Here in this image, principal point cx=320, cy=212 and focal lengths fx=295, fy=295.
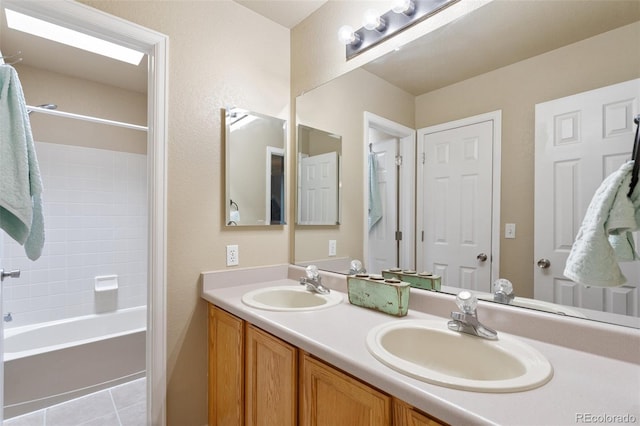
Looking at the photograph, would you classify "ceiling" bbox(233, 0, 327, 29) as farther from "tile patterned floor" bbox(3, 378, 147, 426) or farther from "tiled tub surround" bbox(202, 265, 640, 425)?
"tile patterned floor" bbox(3, 378, 147, 426)

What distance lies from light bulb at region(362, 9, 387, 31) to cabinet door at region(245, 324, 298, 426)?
4.77 feet

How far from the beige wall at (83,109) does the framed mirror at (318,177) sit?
1906mm

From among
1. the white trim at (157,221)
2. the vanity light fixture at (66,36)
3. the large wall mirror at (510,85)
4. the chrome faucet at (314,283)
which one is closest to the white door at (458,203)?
the large wall mirror at (510,85)

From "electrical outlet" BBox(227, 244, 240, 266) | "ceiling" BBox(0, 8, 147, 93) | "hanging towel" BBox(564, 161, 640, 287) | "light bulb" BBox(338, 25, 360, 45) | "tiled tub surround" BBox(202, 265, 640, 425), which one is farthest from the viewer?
"ceiling" BBox(0, 8, 147, 93)

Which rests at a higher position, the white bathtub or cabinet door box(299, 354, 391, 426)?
cabinet door box(299, 354, 391, 426)

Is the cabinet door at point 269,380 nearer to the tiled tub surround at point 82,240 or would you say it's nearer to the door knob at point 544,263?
the door knob at point 544,263

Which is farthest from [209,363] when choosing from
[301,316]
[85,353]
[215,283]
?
[85,353]

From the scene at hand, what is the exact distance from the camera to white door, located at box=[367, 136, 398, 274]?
1.38 metres

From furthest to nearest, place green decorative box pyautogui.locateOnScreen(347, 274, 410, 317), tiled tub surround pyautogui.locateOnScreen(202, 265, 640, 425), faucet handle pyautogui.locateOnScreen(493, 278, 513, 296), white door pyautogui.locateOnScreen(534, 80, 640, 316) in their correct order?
1. green decorative box pyautogui.locateOnScreen(347, 274, 410, 317)
2. faucet handle pyautogui.locateOnScreen(493, 278, 513, 296)
3. white door pyautogui.locateOnScreen(534, 80, 640, 316)
4. tiled tub surround pyautogui.locateOnScreen(202, 265, 640, 425)

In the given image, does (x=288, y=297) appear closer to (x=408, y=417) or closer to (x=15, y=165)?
(x=408, y=417)

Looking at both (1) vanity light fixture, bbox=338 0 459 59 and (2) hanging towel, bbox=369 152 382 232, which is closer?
(1) vanity light fixture, bbox=338 0 459 59

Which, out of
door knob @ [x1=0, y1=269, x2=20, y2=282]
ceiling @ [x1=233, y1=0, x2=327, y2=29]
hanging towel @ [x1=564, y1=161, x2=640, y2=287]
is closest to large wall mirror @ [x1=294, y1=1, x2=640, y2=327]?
hanging towel @ [x1=564, y1=161, x2=640, y2=287]

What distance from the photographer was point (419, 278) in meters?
1.26

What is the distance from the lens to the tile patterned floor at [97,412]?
1.73m
